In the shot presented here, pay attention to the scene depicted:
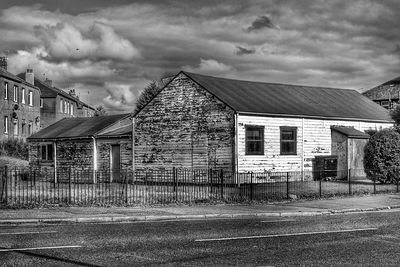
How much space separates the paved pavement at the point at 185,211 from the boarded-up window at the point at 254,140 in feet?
32.0

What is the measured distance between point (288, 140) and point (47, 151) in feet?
61.2

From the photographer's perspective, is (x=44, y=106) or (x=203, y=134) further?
(x=44, y=106)

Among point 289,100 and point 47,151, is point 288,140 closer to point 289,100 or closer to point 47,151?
point 289,100

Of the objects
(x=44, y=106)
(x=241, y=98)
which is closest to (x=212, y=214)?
(x=241, y=98)

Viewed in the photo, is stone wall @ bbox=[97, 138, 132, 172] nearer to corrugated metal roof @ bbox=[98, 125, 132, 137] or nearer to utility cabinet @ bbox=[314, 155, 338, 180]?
corrugated metal roof @ bbox=[98, 125, 132, 137]

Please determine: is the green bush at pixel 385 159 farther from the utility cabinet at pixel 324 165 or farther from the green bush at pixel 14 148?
the green bush at pixel 14 148

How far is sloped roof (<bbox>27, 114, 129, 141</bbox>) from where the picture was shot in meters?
39.2

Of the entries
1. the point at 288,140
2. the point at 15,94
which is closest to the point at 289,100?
the point at 288,140

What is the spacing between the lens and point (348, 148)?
35.2 metres

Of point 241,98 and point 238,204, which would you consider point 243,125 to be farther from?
point 238,204

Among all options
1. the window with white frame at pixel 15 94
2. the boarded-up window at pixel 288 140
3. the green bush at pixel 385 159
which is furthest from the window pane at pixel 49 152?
the green bush at pixel 385 159

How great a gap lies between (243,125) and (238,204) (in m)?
10.6

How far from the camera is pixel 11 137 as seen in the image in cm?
5256

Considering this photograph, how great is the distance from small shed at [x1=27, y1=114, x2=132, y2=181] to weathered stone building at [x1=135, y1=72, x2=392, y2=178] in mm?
1890
